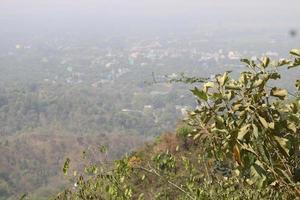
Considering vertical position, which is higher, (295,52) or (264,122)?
(295,52)

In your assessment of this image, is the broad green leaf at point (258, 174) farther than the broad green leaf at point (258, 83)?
No

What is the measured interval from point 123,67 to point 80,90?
41.0m

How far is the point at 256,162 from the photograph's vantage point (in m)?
1.48

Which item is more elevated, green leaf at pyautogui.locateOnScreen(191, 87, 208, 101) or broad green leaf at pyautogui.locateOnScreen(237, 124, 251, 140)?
green leaf at pyautogui.locateOnScreen(191, 87, 208, 101)

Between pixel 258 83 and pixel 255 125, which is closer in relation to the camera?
pixel 255 125

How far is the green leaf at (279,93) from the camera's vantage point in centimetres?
161

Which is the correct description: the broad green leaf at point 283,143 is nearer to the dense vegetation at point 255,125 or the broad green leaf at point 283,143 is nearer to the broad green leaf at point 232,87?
the dense vegetation at point 255,125

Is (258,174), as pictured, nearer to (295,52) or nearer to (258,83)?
(258,83)

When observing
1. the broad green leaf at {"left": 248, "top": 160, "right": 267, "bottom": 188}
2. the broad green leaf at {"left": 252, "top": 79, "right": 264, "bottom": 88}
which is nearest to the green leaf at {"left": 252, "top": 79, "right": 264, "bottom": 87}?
the broad green leaf at {"left": 252, "top": 79, "right": 264, "bottom": 88}

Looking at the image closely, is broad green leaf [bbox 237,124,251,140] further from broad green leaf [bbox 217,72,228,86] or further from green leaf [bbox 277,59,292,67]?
green leaf [bbox 277,59,292,67]

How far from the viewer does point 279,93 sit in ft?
5.34

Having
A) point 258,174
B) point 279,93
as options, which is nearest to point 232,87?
point 279,93

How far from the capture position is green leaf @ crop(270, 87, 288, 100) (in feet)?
5.29

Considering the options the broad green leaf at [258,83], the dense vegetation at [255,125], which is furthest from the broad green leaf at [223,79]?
the broad green leaf at [258,83]
